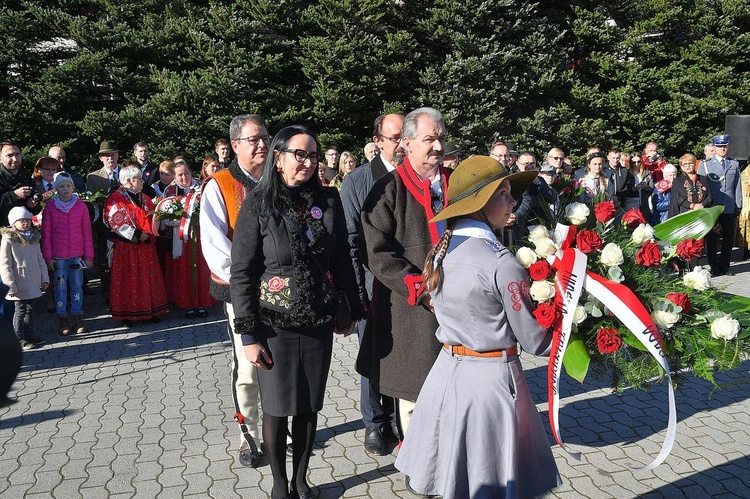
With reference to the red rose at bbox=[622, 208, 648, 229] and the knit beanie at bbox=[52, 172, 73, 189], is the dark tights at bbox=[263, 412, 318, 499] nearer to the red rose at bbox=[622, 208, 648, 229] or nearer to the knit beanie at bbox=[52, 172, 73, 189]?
the red rose at bbox=[622, 208, 648, 229]

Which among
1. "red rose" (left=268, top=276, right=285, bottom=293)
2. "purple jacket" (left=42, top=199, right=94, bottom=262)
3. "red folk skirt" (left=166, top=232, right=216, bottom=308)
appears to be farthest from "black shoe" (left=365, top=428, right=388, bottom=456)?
"purple jacket" (left=42, top=199, right=94, bottom=262)

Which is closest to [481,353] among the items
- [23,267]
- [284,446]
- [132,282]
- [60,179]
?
[284,446]

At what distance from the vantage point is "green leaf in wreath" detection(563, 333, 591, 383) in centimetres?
326

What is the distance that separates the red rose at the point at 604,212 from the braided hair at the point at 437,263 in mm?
A: 817

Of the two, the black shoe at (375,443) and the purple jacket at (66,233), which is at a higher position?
the purple jacket at (66,233)

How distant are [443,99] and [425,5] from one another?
2.48 metres

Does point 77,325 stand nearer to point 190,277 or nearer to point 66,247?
point 66,247

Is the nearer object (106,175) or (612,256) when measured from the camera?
(612,256)

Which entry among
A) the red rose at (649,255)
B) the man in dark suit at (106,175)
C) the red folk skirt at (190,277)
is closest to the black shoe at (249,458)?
the red rose at (649,255)

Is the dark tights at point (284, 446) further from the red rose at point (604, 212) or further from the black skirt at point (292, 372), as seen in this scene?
the red rose at point (604, 212)

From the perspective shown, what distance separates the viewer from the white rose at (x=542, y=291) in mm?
3076

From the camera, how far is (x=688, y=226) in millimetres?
3664

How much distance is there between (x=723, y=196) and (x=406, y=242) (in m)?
10.1

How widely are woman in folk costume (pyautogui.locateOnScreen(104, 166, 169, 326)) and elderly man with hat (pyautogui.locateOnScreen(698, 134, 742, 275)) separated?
8.82 meters
